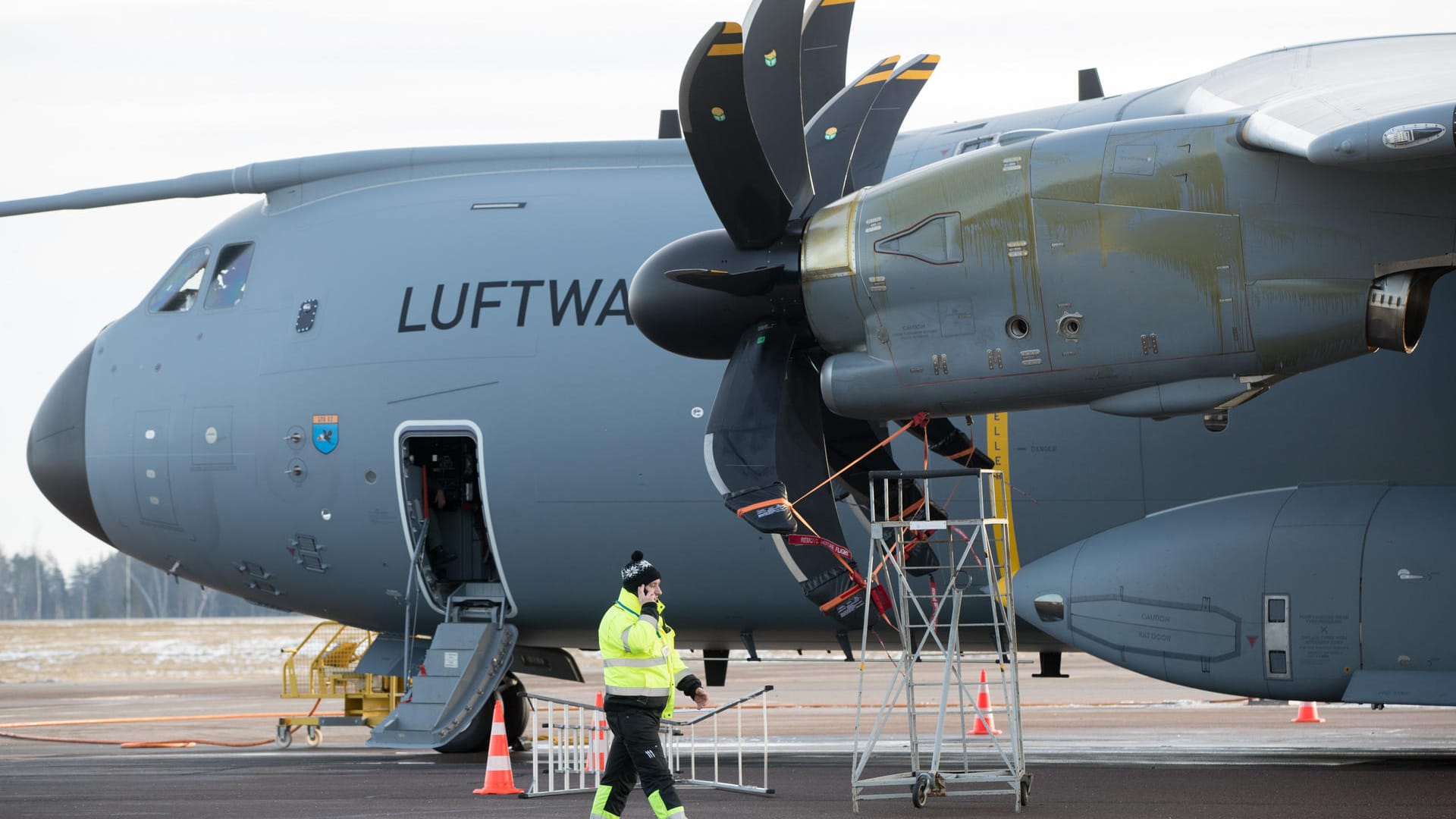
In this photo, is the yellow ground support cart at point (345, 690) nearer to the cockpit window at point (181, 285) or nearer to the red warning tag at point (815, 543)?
the cockpit window at point (181, 285)

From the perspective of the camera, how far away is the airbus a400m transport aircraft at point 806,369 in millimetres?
9625

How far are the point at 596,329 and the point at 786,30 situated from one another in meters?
4.43

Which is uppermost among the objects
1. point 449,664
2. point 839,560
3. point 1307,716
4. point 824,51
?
point 824,51

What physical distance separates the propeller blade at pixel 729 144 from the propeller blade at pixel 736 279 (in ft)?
0.63

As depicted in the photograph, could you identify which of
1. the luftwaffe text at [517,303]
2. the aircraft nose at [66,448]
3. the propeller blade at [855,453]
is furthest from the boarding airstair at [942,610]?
the aircraft nose at [66,448]

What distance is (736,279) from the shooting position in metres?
10.9

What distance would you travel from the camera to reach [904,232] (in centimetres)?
1021

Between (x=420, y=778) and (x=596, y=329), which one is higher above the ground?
(x=596, y=329)

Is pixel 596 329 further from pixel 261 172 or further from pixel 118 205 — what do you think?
pixel 118 205

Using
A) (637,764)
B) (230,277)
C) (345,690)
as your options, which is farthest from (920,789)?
(230,277)

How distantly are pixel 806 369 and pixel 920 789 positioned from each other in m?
2.84

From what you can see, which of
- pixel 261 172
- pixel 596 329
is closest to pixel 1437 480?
pixel 596 329

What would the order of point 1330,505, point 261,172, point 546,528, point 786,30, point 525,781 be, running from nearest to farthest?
point 786,30
point 1330,505
point 525,781
point 546,528
point 261,172

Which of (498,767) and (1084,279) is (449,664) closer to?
(498,767)
